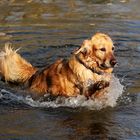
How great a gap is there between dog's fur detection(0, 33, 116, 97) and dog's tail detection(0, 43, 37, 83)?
276 mm

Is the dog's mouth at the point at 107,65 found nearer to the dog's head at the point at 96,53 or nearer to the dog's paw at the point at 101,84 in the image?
the dog's head at the point at 96,53

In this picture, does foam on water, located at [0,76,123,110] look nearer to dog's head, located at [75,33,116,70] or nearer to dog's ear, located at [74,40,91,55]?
dog's head, located at [75,33,116,70]

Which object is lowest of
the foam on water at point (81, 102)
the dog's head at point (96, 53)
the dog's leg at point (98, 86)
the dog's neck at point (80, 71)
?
the foam on water at point (81, 102)

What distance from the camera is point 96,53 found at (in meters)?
8.68

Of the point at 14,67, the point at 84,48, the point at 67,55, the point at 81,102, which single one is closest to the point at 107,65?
the point at 84,48

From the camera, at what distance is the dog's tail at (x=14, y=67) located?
9836 mm

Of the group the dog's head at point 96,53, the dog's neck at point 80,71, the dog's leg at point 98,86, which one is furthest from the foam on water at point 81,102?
the dog's head at point 96,53

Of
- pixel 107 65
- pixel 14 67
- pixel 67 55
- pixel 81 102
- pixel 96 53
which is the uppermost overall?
pixel 96 53

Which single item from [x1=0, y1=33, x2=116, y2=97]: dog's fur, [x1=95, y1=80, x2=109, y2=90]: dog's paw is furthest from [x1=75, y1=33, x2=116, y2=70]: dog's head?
[x1=95, y1=80, x2=109, y2=90]: dog's paw

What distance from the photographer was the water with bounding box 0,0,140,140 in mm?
7918

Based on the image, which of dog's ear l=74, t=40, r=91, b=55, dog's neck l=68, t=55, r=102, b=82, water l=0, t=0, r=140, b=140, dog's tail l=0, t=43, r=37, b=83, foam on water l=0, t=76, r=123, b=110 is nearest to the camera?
water l=0, t=0, r=140, b=140

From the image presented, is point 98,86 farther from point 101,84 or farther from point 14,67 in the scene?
point 14,67

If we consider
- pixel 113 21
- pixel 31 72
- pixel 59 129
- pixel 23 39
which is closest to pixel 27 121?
pixel 59 129

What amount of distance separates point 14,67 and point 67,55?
7.42 ft
